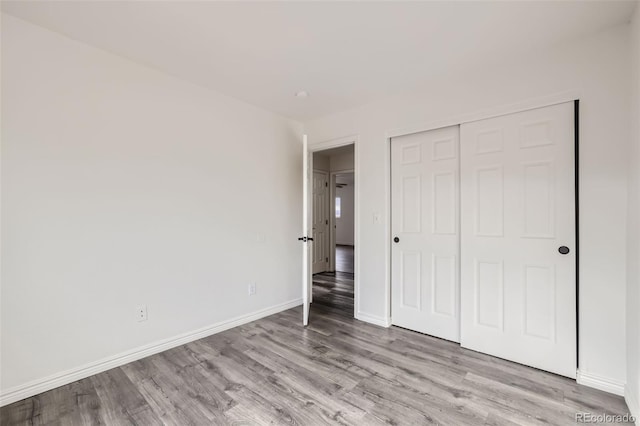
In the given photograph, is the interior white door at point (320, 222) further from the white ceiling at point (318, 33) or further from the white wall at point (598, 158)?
the white wall at point (598, 158)

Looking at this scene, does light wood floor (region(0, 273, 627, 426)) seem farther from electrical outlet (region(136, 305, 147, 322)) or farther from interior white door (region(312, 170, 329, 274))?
interior white door (region(312, 170, 329, 274))

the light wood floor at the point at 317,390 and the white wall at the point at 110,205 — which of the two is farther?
the white wall at the point at 110,205

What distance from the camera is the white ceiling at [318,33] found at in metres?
1.77

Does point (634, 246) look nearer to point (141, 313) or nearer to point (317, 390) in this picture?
point (317, 390)

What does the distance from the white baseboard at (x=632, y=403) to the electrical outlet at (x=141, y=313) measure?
3443mm

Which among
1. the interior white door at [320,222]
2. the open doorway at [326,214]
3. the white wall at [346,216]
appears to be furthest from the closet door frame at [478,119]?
the white wall at [346,216]

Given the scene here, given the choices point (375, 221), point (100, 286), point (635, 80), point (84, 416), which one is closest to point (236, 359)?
point (84, 416)

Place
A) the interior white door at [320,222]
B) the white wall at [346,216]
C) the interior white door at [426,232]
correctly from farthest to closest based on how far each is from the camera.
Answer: the white wall at [346,216] → the interior white door at [320,222] → the interior white door at [426,232]

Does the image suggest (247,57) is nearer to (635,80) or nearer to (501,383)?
(635,80)

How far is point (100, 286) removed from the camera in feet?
7.30

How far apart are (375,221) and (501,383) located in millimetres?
1763

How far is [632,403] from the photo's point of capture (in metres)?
1.72

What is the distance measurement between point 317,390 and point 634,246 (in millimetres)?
2205

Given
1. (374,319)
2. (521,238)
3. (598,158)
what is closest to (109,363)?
(374,319)
